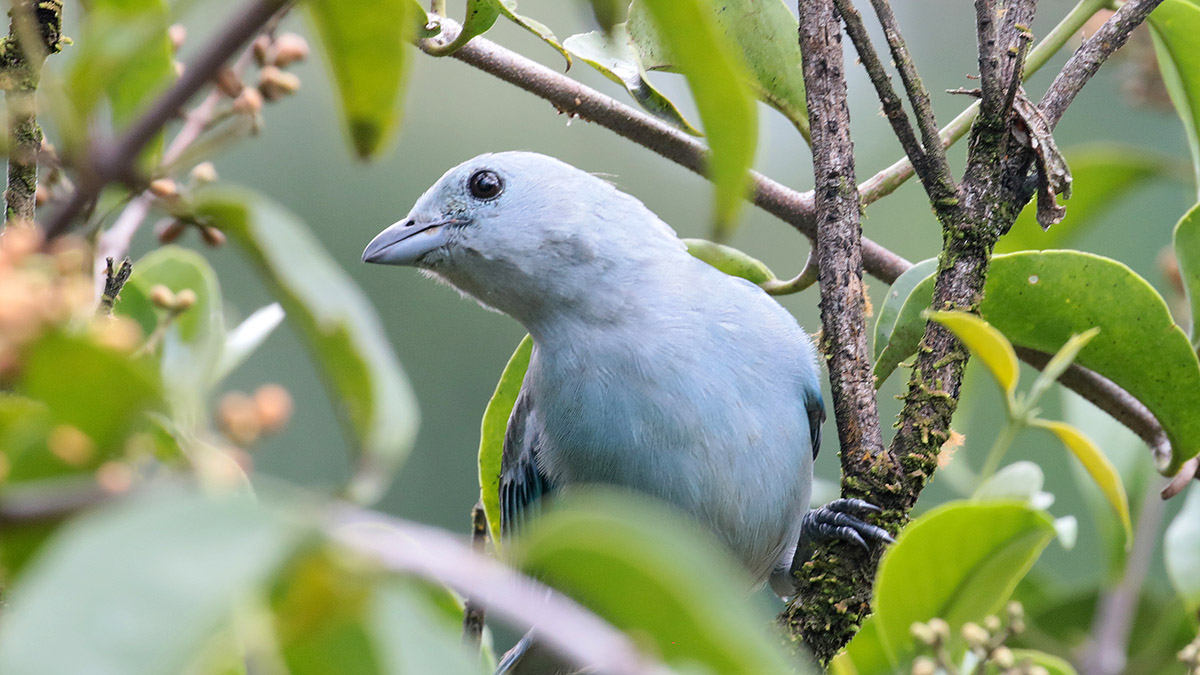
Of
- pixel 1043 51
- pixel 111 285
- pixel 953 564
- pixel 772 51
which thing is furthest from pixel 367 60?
pixel 1043 51

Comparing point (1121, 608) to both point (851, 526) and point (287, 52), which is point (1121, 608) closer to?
point (851, 526)

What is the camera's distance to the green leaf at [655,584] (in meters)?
0.65

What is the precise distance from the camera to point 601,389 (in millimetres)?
2939

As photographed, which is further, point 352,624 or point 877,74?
point 877,74

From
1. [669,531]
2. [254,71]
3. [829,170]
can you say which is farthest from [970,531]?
[254,71]

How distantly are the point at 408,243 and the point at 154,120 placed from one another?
89.1 inches

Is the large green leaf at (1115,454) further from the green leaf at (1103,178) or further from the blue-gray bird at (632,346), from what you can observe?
the blue-gray bird at (632,346)

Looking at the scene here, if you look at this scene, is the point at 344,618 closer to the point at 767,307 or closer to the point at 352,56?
the point at 352,56

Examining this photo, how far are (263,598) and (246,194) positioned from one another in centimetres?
29

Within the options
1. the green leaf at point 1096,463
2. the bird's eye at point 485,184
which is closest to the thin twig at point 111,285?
the bird's eye at point 485,184

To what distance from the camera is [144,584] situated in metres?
0.60

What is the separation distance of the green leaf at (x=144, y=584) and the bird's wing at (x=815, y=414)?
8.50ft

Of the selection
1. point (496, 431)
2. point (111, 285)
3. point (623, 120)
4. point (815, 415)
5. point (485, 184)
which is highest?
point (623, 120)

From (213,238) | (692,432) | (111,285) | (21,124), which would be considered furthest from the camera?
(692,432)
